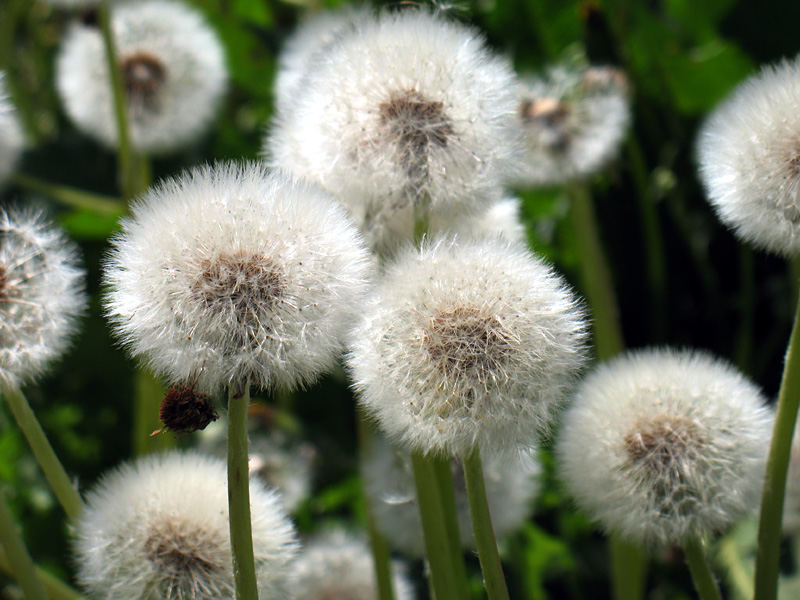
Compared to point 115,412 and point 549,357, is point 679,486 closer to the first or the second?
point 549,357

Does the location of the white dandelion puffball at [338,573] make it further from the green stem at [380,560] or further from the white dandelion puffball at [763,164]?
the white dandelion puffball at [763,164]

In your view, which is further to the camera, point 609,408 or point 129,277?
point 609,408

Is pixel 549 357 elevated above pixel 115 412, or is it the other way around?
pixel 115 412

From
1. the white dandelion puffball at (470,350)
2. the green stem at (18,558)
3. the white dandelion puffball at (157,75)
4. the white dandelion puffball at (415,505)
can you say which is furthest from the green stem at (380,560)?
the white dandelion puffball at (157,75)

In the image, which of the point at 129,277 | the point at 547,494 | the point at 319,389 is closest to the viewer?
the point at 129,277

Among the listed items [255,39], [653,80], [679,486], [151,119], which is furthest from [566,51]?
[679,486]

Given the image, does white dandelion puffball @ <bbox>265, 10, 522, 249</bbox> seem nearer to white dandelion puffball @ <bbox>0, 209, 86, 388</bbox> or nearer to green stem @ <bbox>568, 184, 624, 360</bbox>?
white dandelion puffball @ <bbox>0, 209, 86, 388</bbox>

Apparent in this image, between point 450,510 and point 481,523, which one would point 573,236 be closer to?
point 450,510
